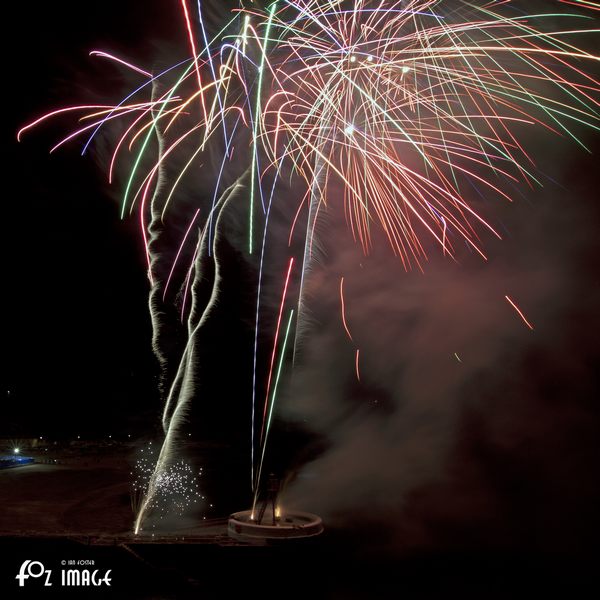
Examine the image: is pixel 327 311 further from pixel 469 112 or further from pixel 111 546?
pixel 111 546

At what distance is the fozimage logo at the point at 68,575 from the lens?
6090 millimetres

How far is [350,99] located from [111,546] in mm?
5736

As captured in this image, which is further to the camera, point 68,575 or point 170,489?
point 170,489

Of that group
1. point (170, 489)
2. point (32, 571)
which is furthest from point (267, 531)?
point (170, 489)

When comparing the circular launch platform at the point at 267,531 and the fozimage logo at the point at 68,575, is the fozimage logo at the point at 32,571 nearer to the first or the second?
the fozimage logo at the point at 68,575

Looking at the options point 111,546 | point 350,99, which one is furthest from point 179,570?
point 350,99

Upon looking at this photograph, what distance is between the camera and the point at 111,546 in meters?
6.48

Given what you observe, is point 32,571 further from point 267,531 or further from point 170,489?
point 170,489

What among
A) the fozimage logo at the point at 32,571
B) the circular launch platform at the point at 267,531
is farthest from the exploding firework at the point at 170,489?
the fozimage logo at the point at 32,571

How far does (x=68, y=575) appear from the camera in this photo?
6.16m

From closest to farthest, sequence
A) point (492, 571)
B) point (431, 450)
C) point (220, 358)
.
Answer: point (492, 571) < point (431, 450) < point (220, 358)

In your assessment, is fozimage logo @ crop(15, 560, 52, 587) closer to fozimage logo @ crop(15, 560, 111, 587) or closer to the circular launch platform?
fozimage logo @ crop(15, 560, 111, 587)

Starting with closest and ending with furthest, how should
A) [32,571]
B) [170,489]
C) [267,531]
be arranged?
1. [32,571]
2. [267,531]
3. [170,489]

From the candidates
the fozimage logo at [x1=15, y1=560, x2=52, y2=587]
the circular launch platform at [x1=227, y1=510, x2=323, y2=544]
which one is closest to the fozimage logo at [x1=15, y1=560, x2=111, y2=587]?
the fozimage logo at [x1=15, y1=560, x2=52, y2=587]
